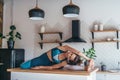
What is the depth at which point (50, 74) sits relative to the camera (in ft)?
9.72

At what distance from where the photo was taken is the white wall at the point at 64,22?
548cm

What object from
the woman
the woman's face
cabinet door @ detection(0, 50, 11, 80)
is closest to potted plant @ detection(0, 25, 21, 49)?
cabinet door @ detection(0, 50, 11, 80)

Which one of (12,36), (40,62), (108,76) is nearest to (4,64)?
(12,36)

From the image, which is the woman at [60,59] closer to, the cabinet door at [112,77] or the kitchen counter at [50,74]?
the kitchen counter at [50,74]

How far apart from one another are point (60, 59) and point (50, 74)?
274 mm

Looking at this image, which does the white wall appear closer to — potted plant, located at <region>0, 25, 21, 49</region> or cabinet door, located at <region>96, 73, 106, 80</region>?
potted plant, located at <region>0, 25, 21, 49</region>

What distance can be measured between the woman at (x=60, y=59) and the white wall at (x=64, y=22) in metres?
2.62

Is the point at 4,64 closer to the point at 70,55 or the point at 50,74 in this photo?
the point at 50,74

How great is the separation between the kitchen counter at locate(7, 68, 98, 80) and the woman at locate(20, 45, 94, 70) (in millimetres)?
97

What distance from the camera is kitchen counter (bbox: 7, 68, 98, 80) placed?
9.08 feet

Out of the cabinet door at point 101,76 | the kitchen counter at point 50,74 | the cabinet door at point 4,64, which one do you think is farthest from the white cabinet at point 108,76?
the cabinet door at point 4,64

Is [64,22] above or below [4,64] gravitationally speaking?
above

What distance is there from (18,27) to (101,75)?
3.04m

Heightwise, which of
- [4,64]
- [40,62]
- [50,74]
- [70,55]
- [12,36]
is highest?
[12,36]
